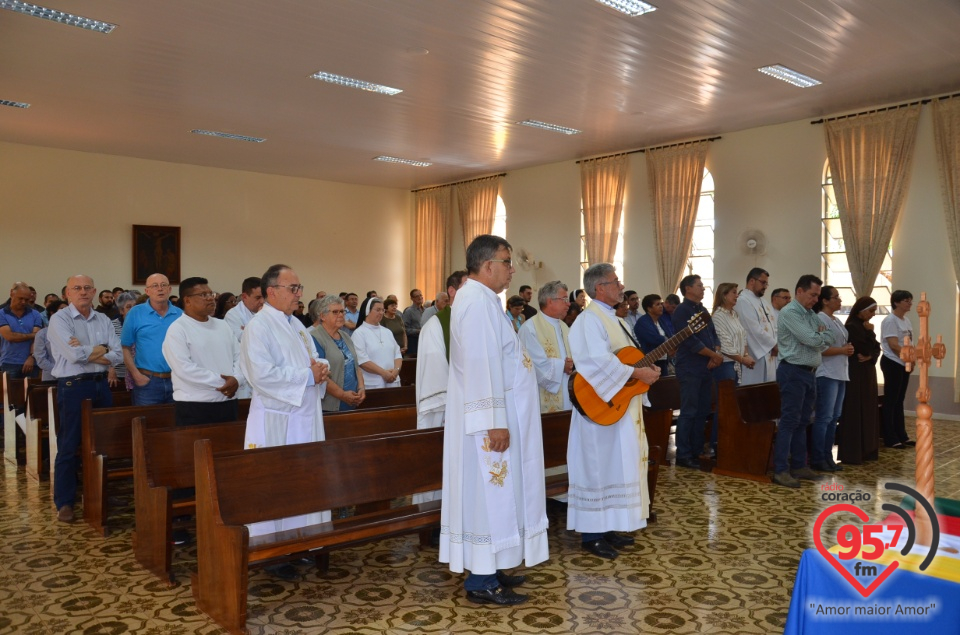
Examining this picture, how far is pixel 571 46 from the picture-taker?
802 centimetres

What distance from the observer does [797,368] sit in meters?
6.34

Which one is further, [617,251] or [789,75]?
[617,251]

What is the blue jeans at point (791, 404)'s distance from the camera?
6.32 meters

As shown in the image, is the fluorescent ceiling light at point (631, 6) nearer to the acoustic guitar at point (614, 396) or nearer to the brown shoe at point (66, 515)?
the acoustic guitar at point (614, 396)

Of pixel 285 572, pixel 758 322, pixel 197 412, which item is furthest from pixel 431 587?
pixel 758 322

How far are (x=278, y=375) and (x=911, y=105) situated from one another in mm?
9658

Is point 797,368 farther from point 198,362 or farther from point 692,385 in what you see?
point 198,362

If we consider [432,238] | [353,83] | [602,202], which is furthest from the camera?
[432,238]

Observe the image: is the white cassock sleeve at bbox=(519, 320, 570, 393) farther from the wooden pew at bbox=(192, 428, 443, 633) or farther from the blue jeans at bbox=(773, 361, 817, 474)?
the blue jeans at bbox=(773, 361, 817, 474)

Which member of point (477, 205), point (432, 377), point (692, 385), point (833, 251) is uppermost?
point (477, 205)

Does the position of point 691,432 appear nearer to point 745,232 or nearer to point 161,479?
point 161,479

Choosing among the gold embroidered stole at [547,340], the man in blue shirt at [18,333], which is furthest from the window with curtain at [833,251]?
the man in blue shirt at [18,333]

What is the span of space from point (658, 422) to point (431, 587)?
2.38 metres

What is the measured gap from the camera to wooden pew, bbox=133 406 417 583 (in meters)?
4.07
